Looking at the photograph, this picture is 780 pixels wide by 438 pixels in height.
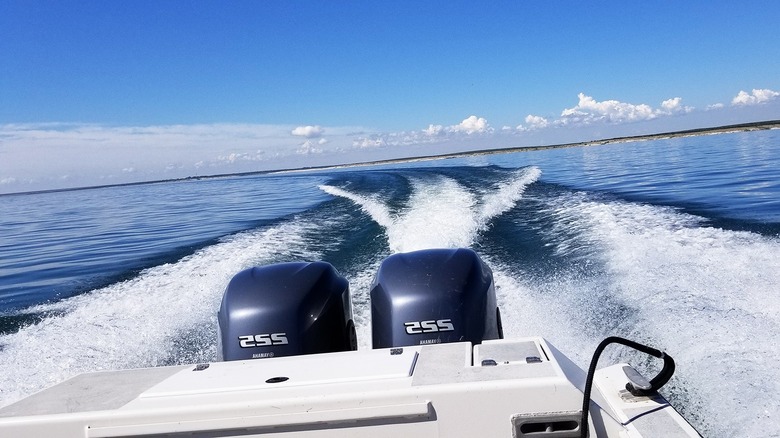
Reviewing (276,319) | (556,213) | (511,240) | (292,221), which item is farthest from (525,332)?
(292,221)

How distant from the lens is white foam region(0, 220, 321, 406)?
3436mm

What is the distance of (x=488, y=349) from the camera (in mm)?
1707

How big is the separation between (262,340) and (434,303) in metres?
0.68

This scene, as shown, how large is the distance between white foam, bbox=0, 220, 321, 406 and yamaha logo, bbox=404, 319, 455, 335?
1.68 m

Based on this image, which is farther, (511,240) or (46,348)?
(511,240)

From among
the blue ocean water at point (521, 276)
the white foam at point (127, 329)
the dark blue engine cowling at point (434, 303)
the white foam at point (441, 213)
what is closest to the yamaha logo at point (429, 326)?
the dark blue engine cowling at point (434, 303)

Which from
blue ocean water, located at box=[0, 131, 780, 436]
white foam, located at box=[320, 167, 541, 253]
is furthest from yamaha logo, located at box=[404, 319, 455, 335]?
white foam, located at box=[320, 167, 541, 253]

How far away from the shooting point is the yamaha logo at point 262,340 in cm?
233

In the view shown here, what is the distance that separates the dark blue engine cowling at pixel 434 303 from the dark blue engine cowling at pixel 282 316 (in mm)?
190

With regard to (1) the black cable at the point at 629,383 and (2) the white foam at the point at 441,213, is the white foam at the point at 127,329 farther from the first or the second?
(1) the black cable at the point at 629,383

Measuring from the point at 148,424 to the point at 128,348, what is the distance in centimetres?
255

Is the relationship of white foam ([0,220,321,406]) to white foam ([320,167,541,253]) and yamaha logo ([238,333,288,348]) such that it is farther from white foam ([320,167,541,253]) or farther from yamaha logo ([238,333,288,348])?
yamaha logo ([238,333,288,348])

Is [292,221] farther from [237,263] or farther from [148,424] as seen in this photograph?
[148,424]

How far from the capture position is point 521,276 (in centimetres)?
469
